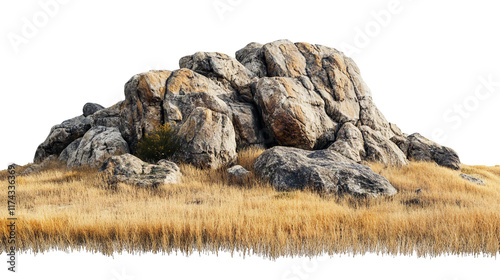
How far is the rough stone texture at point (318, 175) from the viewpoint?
14.5 m

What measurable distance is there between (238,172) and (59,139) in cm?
1647

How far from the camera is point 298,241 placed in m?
8.48

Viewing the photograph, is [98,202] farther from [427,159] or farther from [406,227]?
[427,159]

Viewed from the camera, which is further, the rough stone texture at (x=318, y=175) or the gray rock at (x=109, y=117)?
Answer: the gray rock at (x=109, y=117)

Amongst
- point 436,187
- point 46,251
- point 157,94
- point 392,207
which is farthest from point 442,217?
point 157,94

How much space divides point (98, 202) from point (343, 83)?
19769 mm

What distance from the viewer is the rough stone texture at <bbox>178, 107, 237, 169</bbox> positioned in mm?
17812

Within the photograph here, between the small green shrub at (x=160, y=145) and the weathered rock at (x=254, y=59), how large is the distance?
32.1 ft

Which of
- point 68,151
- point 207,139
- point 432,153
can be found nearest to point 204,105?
point 207,139

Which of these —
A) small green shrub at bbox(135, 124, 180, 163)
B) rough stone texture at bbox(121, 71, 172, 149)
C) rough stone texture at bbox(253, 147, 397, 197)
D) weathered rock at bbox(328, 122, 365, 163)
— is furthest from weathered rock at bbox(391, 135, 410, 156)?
rough stone texture at bbox(121, 71, 172, 149)

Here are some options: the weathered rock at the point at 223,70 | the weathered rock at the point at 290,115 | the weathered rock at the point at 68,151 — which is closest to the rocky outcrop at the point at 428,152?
the weathered rock at the point at 290,115

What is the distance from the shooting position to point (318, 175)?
14883 mm

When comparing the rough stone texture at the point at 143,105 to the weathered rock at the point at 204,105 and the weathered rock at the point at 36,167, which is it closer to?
the weathered rock at the point at 204,105

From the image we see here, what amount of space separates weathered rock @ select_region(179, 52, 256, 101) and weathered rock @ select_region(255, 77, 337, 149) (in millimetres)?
2300
